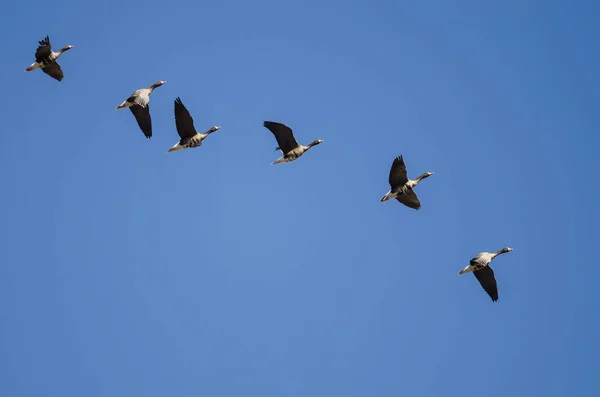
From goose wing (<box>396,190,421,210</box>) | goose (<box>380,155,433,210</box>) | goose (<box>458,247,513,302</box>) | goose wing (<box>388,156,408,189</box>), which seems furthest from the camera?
goose wing (<box>396,190,421,210</box>)

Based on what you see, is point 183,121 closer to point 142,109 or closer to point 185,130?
point 185,130

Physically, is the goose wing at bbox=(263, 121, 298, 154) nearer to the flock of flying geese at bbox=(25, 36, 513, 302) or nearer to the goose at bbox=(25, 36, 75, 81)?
the flock of flying geese at bbox=(25, 36, 513, 302)

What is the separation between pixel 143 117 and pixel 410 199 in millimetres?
14769

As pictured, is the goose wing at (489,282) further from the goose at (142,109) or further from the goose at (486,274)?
the goose at (142,109)

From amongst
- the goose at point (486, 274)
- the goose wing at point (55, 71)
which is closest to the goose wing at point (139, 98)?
the goose wing at point (55, 71)

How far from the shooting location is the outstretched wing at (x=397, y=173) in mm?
57688

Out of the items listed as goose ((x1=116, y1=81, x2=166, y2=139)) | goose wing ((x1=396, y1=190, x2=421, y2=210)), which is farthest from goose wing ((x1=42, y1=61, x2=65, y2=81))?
goose wing ((x1=396, y1=190, x2=421, y2=210))

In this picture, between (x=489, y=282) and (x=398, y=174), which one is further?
(x=489, y=282)

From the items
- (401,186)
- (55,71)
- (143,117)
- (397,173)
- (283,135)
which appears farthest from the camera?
(55,71)

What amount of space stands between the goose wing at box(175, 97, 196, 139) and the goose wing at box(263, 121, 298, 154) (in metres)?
4.02

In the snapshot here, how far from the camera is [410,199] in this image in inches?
2377

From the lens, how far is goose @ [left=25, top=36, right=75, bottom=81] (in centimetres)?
5973

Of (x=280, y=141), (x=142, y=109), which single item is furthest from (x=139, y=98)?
(x=280, y=141)

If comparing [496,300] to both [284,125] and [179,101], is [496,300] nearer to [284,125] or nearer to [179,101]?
[284,125]
